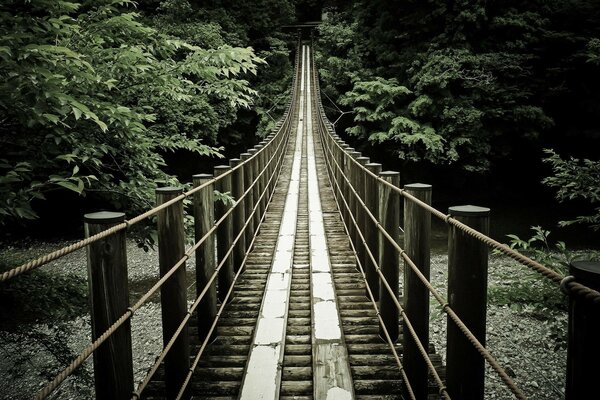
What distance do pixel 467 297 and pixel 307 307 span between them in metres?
1.81

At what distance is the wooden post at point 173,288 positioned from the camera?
1.96 m

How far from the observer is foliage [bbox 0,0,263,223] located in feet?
7.17

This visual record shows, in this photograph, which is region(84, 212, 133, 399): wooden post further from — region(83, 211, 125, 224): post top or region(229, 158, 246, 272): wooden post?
region(229, 158, 246, 272): wooden post

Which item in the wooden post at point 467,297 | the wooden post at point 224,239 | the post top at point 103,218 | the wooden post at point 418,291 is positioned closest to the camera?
the post top at point 103,218

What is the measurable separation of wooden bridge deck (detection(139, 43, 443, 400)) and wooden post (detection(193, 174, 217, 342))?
0.52 ft

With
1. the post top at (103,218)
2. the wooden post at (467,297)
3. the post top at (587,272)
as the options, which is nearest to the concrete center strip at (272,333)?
the wooden post at (467,297)

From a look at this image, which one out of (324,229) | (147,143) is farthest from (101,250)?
(324,229)

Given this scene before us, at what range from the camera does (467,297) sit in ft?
4.81

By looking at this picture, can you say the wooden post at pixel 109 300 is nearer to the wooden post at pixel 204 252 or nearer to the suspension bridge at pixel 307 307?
the suspension bridge at pixel 307 307

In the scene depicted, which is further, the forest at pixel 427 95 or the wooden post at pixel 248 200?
the wooden post at pixel 248 200

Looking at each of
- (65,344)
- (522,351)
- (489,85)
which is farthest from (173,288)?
(489,85)

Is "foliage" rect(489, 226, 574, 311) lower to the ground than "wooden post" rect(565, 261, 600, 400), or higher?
lower

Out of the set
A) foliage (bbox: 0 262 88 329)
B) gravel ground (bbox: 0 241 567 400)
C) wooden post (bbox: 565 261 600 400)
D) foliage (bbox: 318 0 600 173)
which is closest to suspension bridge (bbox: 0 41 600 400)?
wooden post (bbox: 565 261 600 400)

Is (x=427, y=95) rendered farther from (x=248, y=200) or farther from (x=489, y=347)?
(x=248, y=200)
